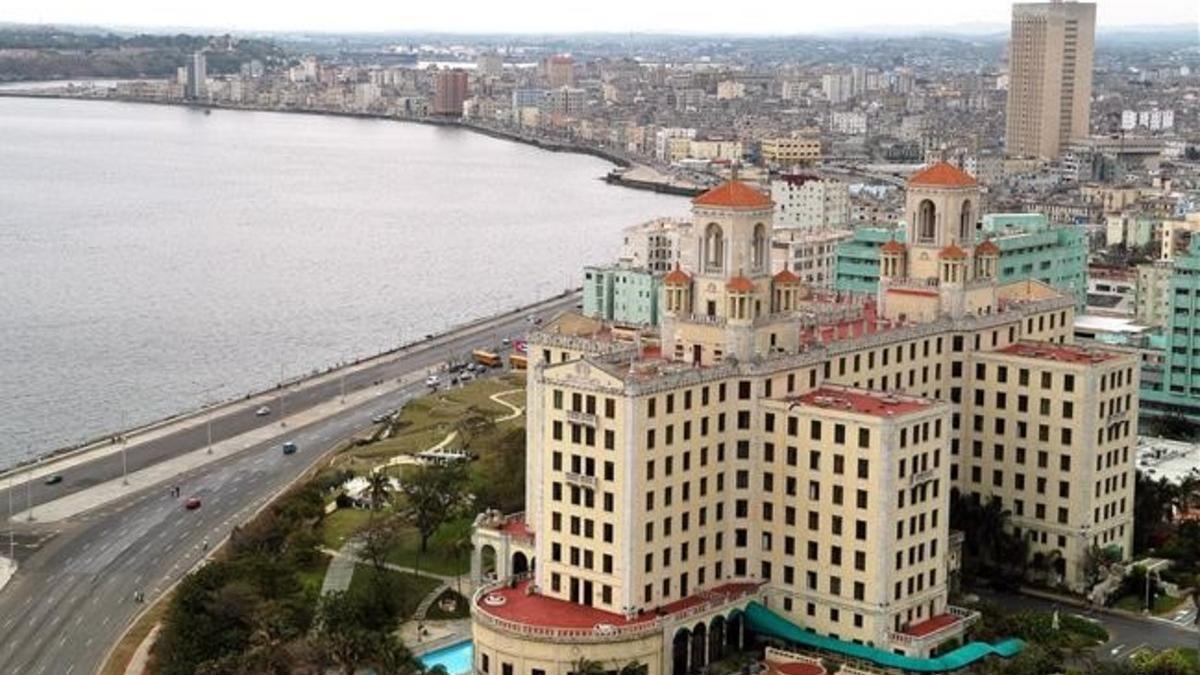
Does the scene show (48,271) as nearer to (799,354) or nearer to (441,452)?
(441,452)

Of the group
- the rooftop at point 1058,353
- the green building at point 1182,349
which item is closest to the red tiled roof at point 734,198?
the rooftop at point 1058,353

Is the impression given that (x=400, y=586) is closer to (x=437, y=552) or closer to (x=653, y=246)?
(x=437, y=552)

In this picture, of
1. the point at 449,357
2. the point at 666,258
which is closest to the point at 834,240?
the point at 666,258

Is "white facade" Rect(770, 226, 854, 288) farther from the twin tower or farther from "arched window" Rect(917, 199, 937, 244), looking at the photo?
the twin tower

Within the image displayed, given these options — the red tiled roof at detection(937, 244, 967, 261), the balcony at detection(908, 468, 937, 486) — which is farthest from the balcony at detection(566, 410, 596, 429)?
the red tiled roof at detection(937, 244, 967, 261)

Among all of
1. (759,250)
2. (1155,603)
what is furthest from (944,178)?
(1155,603)

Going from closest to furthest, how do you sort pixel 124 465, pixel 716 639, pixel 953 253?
pixel 716 639 < pixel 953 253 < pixel 124 465
